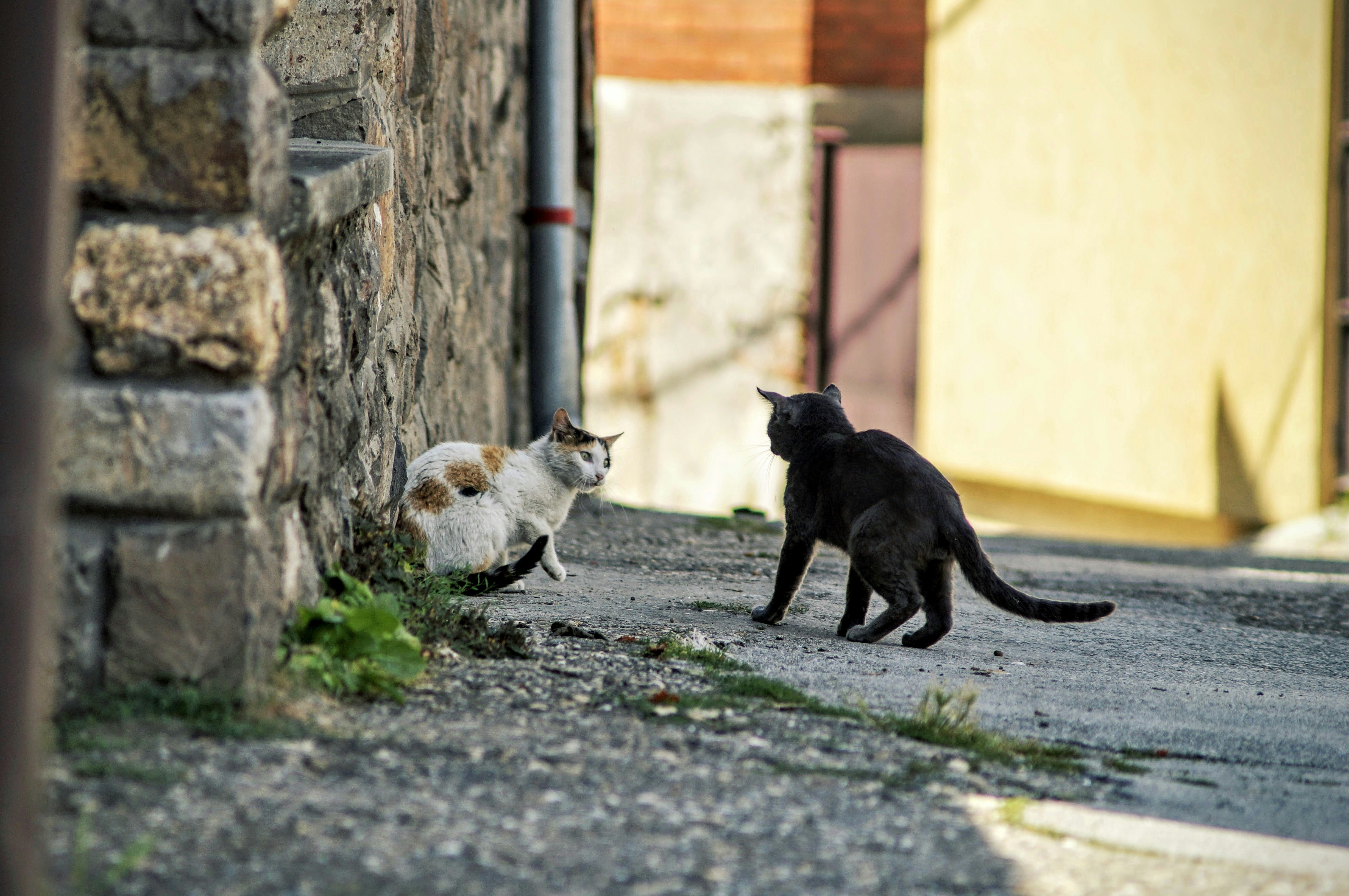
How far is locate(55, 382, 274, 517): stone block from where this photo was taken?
2.37m

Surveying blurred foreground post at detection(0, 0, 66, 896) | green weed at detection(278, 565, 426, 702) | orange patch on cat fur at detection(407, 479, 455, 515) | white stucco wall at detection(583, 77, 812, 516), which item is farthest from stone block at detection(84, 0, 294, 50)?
white stucco wall at detection(583, 77, 812, 516)

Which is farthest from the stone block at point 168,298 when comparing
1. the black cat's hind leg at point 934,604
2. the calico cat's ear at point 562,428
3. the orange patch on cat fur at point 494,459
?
the calico cat's ear at point 562,428

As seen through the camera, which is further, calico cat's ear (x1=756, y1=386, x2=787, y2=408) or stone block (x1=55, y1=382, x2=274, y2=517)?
calico cat's ear (x1=756, y1=386, x2=787, y2=408)

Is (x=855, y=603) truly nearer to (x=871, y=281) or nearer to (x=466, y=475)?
(x=466, y=475)

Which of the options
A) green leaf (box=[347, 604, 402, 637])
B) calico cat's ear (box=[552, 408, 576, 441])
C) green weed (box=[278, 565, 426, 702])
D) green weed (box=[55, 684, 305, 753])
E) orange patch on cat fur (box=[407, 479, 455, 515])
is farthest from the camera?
calico cat's ear (box=[552, 408, 576, 441])

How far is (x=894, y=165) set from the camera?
430 inches

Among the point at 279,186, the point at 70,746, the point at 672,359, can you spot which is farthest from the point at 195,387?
the point at 672,359

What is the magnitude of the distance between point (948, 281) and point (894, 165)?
119 cm

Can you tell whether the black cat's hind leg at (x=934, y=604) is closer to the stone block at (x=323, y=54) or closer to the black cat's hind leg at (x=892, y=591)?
the black cat's hind leg at (x=892, y=591)

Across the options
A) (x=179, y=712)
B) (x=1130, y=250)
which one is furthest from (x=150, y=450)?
(x=1130, y=250)

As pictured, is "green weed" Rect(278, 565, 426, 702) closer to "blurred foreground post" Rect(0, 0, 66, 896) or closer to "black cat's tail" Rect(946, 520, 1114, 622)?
"blurred foreground post" Rect(0, 0, 66, 896)

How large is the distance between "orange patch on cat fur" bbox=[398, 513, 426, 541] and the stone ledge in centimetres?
103

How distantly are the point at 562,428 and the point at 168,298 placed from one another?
2.41 meters

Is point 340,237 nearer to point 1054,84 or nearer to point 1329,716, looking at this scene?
point 1329,716
